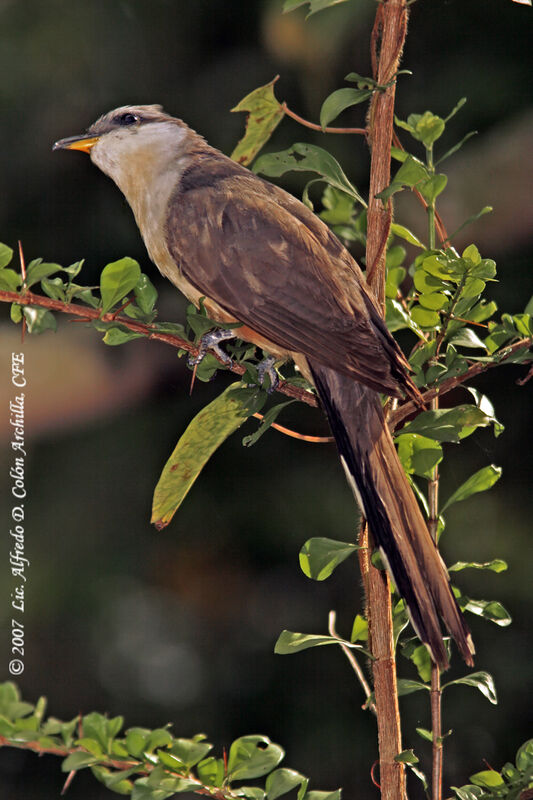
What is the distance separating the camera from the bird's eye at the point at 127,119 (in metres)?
0.85

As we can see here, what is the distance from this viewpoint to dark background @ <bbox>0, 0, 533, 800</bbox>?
1.27 metres

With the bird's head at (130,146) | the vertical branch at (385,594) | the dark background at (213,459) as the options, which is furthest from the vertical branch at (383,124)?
the dark background at (213,459)

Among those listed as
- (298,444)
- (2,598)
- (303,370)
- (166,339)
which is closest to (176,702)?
(2,598)

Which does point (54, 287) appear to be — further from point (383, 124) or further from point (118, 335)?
point (383, 124)

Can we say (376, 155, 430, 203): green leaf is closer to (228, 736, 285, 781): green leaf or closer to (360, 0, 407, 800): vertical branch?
(360, 0, 407, 800): vertical branch

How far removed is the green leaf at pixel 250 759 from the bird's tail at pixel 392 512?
0.14m

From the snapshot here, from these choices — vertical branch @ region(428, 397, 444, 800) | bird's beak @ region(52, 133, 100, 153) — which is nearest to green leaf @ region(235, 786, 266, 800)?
vertical branch @ region(428, 397, 444, 800)

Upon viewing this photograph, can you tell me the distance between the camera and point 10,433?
1268 mm

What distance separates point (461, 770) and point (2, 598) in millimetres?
683

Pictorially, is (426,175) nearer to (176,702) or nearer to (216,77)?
(216,77)

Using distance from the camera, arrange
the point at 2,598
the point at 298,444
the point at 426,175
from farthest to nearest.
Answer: the point at 298,444, the point at 2,598, the point at 426,175

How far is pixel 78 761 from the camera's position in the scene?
589 mm

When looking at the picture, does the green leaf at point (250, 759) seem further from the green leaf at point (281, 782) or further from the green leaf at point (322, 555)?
the green leaf at point (322, 555)

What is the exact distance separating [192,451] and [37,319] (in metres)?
0.15
